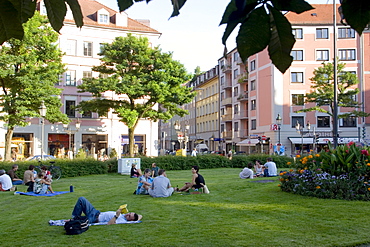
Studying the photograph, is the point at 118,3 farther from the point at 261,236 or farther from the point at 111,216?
the point at 111,216

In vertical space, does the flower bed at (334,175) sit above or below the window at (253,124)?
below

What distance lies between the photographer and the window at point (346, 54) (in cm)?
5419

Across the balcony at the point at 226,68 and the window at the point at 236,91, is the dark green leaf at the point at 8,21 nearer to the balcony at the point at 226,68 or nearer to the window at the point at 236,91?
the window at the point at 236,91

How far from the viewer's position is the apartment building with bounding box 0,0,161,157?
46.5 metres

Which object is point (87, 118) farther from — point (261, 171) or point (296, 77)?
point (261, 171)

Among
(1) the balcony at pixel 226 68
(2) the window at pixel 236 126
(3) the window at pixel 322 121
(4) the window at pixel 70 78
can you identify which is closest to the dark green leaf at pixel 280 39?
(4) the window at pixel 70 78

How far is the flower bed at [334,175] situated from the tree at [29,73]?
23.7m

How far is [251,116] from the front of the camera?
63.9 metres

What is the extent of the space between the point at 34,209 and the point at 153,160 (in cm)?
2011

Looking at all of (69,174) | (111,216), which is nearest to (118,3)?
(111,216)

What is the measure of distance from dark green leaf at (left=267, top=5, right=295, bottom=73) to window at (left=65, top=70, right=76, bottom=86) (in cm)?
4882

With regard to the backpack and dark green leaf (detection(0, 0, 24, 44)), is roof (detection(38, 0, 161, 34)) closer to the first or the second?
the backpack

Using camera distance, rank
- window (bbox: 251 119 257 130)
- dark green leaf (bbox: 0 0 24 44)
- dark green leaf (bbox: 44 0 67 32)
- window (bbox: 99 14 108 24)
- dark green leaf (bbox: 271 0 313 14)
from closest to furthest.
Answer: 1. dark green leaf (bbox: 271 0 313 14)
2. dark green leaf (bbox: 0 0 24 44)
3. dark green leaf (bbox: 44 0 67 32)
4. window (bbox: 99 14 108 24)
5. window (bbox: 251 119 257 130)

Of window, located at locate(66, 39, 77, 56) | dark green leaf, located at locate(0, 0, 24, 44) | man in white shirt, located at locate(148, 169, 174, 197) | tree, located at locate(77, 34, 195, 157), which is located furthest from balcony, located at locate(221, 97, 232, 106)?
dark green leaf, located at locate(0, 0, 24, 44)
